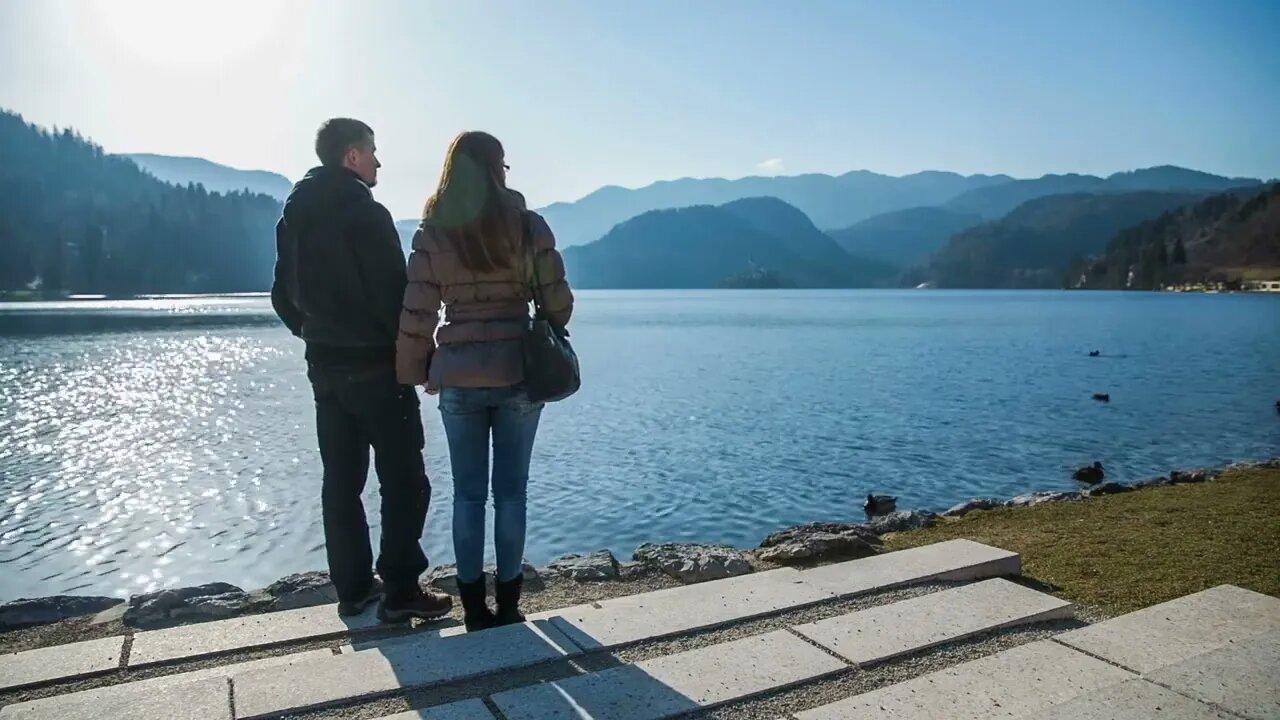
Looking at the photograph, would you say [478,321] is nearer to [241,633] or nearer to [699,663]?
[699,663]

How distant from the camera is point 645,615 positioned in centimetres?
505

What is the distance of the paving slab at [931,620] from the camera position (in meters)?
4.53

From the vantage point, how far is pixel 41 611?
6.03 metres

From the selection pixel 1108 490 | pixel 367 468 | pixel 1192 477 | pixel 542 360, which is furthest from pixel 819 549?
pixel 1192 477

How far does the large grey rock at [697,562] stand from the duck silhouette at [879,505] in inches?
316

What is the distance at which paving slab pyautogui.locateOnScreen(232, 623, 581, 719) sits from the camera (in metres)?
3.87

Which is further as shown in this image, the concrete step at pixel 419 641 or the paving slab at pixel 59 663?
the paving slab at pixel 59 663

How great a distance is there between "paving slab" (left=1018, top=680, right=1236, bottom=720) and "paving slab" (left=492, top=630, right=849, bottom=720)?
42.1 inches

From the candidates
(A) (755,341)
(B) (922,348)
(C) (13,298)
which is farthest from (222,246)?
(B) (922,348)

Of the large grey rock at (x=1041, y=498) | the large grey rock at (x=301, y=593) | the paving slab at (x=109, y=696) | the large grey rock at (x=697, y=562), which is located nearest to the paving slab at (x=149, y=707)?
the paving slab at (x=109, y=696)

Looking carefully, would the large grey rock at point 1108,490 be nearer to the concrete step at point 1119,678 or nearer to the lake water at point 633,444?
the lake water at point 633,444

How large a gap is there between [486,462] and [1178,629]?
13.3ft

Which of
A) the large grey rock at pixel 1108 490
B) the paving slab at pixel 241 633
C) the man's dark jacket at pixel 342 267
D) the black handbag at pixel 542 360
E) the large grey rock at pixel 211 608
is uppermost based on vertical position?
the man's dark jacket at pixel 342 267

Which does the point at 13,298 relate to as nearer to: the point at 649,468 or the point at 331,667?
the point at 649,468
